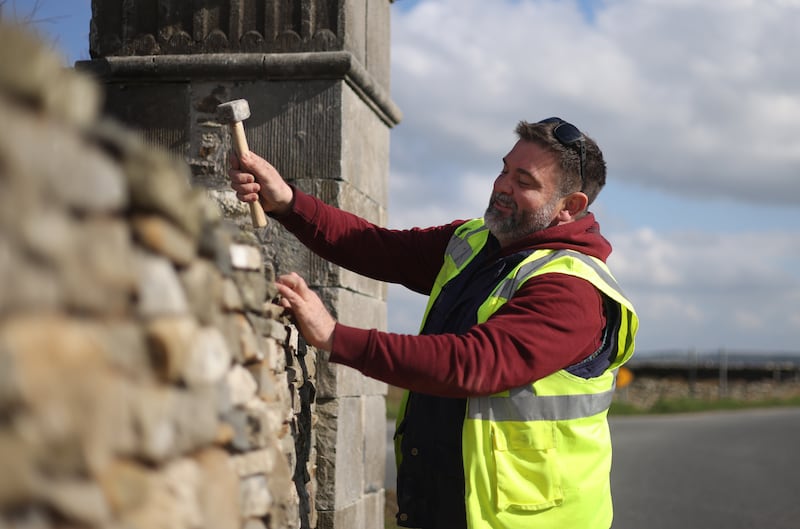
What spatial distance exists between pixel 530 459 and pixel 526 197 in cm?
99

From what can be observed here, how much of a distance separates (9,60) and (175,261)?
1.74ft

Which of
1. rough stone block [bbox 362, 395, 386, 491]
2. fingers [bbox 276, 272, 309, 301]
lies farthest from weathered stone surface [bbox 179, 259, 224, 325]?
rough stone block [bbox 362, 395, 386, 491]

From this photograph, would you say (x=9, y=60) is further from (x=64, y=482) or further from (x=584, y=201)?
(x=584, y=201)

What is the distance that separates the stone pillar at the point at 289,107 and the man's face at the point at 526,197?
3.41 feet

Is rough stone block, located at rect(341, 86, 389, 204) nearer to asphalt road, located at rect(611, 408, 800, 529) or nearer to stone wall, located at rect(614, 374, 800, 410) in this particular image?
asphalt road, located at rect(611, 408, 800, 529)

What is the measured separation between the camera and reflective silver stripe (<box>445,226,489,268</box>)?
375 cm

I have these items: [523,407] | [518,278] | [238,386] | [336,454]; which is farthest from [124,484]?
[336,454]

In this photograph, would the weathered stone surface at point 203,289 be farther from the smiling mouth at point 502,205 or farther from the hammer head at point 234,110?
the smiling mouth at point 502,205

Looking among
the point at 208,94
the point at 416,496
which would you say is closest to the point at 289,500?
the point at 416,496

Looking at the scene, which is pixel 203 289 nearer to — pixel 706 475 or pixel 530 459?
pixel 530 459

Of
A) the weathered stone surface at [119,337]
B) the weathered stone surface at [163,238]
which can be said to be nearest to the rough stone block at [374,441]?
the weathered stone surface at [119,337]

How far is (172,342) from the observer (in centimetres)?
179

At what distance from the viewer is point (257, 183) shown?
3.83m

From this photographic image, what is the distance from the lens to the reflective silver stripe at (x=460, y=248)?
3.75 metres
